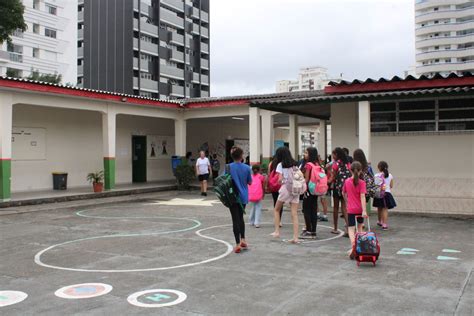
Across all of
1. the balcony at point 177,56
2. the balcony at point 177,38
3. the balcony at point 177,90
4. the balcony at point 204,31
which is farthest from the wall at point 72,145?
the balcony at point 204,31

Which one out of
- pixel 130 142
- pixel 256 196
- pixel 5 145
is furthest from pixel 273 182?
pixel 130 142

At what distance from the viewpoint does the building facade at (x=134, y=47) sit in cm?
6016

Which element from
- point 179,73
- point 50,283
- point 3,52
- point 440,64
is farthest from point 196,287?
point 440,64

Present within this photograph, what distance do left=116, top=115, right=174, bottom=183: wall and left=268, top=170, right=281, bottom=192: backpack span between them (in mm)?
12050

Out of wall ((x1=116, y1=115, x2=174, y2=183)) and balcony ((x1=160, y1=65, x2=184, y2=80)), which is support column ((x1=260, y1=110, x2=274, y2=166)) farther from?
balcony ((x1=160, y1=65, x2=184, y2=80))

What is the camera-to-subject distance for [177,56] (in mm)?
67625

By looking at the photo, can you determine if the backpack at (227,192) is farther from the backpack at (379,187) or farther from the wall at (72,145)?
the wall at (72,145)

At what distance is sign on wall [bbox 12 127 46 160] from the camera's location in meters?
16.2

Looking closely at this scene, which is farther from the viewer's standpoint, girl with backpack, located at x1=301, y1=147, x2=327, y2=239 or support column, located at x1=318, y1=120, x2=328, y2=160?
support column, located at x1=318, y1=120, x2=328, y2=160

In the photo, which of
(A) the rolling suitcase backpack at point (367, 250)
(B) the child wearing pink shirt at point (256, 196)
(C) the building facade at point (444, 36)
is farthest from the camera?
(C) the building facade at point (444, 36)

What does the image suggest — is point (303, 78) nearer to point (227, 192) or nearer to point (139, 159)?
point (139, 159)

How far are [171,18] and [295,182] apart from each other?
63.4 metres

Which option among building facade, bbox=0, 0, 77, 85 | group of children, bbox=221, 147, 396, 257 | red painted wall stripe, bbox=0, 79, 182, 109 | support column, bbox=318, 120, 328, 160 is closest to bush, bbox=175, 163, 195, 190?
red painted wall stripe, bbox=0, 79, 182, 109

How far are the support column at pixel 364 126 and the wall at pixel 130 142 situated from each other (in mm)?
11722
